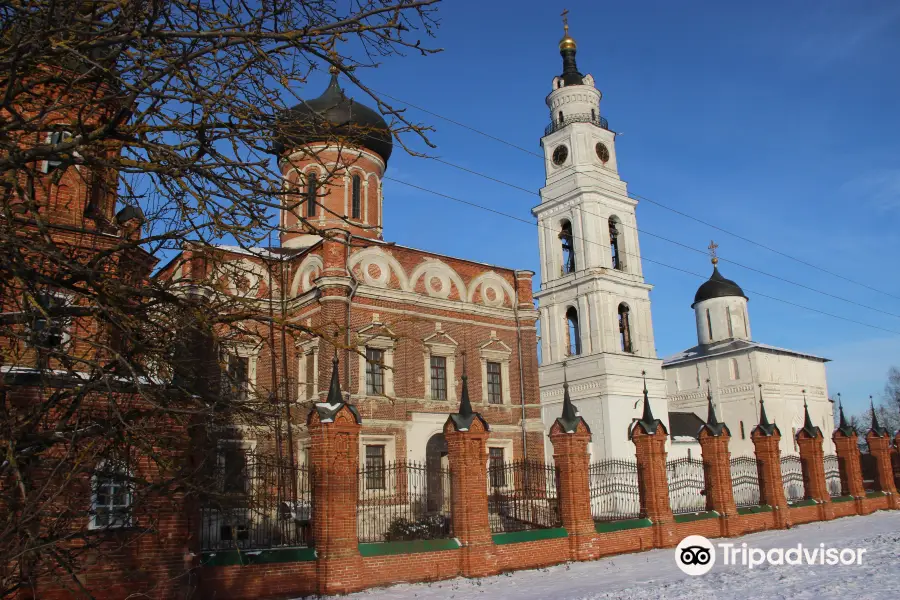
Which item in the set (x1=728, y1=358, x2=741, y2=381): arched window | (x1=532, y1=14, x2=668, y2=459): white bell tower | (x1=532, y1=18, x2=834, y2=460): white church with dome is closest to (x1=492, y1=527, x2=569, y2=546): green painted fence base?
(x1=532, y1=18, x2=834, y2=460): white church with dome

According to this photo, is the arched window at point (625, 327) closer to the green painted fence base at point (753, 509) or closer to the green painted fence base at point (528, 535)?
the green painted fence base at point (753, 509)

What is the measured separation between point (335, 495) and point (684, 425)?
28457 millimetres

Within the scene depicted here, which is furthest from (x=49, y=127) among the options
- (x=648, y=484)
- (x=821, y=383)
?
(x=821, y=383)

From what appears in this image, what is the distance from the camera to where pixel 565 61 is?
112 ft

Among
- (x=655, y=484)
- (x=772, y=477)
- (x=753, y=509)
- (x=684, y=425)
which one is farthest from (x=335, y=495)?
(x=684, y=425)

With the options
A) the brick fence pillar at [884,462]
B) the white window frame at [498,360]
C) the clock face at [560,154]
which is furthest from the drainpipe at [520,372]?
the brick fence pillar at [884,462]

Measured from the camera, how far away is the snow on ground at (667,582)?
9.89 meters

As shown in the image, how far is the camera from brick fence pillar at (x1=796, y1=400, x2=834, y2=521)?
22188mm

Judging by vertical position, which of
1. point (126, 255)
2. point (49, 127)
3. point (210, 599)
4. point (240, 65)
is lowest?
point (210, 599)

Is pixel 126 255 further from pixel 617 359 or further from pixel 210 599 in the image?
pixel 617 359

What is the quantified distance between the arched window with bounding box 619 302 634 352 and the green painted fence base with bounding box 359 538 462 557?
20.2 metres

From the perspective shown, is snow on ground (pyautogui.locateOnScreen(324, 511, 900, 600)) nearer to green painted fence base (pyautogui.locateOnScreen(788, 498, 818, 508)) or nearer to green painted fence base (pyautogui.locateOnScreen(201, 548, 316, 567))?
green painted fence base (pyautogui.locateOnScreen(201, 548, 316, 567))

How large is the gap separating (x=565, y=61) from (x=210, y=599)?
29.8 metres

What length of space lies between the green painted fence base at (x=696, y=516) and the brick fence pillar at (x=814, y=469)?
19.9ft
